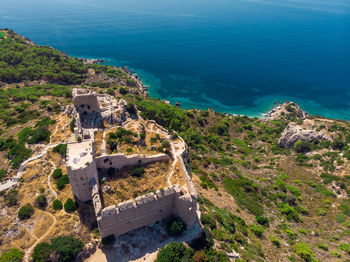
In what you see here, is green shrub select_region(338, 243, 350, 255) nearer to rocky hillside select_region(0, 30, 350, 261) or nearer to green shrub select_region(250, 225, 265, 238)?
rocky hillside select_region(0, 30, 350, 261)

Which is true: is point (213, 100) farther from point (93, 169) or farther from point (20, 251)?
point (20, 251)

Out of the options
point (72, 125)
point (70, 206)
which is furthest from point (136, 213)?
point (72, 125)

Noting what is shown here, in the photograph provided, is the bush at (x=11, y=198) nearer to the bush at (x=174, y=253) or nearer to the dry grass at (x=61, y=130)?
the dry grass at (x=61, y=130)

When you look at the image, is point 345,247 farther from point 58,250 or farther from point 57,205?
point 57,205

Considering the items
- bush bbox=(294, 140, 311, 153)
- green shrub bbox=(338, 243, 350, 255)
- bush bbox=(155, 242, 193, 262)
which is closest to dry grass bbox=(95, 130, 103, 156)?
bush bbox=(155, 242, 193, 262)

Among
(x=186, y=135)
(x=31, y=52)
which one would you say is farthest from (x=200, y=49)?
(x=186, y=135)

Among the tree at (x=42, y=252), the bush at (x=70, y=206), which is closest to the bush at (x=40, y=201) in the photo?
the bush at (x=70, y=206)
